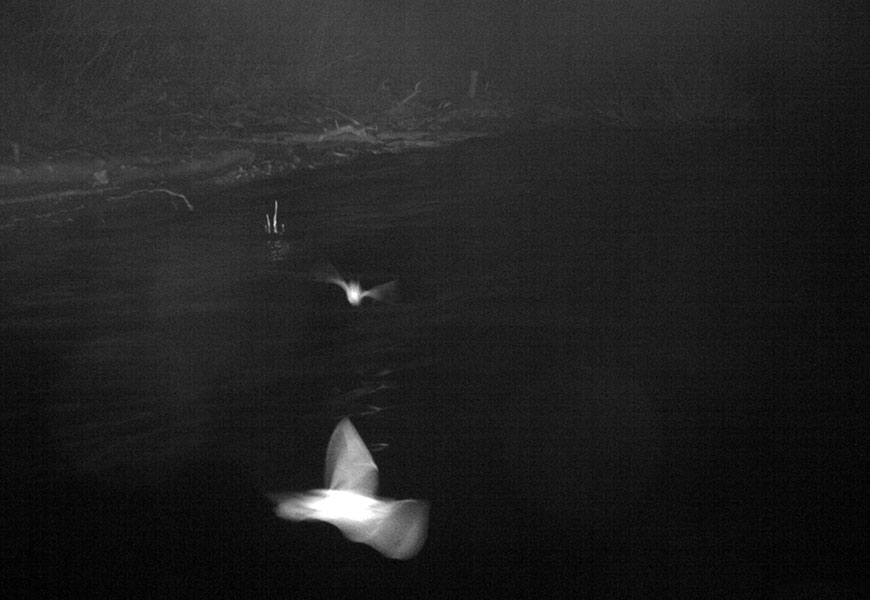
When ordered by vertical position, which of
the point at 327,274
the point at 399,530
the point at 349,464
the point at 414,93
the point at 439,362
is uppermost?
the point at 414,93

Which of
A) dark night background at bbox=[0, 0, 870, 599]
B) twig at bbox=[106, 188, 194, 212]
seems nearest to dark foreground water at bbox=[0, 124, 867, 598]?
dark night background at bbox=[0, 0, 870, 599]

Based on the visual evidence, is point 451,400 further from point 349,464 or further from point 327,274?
point 327,274

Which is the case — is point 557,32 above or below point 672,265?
above

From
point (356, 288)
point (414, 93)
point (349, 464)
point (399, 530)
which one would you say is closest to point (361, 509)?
point (399, 530)

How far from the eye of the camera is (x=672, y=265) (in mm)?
11250

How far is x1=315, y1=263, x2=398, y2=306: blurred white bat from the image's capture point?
32.9ft

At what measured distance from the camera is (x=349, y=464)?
618 centimetres

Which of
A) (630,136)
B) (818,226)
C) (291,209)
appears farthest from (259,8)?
(818,226)

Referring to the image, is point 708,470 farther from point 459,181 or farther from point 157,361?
point 459,181

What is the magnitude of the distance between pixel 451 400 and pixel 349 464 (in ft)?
3.93

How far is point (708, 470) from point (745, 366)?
80.8 inches

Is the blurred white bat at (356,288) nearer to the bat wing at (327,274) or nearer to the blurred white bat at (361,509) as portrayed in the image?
the bat wing at (327,274)

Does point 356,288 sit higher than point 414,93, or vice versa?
point 414,93

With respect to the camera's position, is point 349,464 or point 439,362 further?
point 439,362
